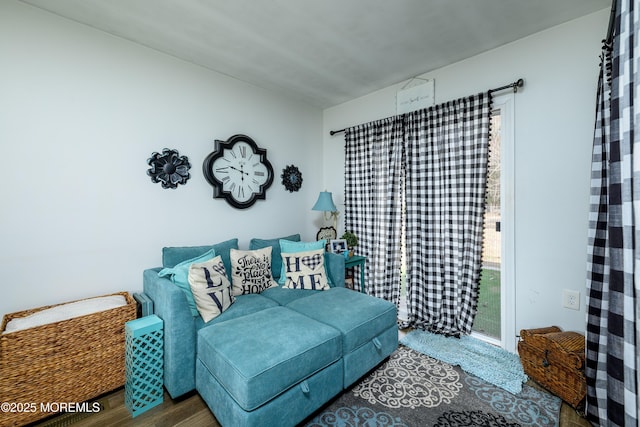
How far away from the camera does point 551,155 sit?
81.0 inches

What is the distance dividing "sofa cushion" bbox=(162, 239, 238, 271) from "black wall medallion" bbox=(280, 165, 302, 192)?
3.31 ft

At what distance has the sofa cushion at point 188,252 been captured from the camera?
2.18 metres

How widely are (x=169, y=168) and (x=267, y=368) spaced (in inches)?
73.1

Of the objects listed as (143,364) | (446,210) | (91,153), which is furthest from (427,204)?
(91,153)

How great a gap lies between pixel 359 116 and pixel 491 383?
9.36 ft

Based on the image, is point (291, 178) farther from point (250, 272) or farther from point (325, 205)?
point (250, 272)

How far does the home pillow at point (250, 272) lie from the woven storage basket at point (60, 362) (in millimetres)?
732

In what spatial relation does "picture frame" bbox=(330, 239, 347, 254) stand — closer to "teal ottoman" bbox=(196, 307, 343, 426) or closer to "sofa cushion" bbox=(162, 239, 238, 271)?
"sofa cushion" bbox=(162, 239, 238, 271)

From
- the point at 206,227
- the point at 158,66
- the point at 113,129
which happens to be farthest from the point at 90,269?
the point at 158,66

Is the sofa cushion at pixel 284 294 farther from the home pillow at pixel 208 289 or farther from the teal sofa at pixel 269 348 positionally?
the home pillow at pixel 208 289

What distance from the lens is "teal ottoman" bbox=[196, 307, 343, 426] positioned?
52.9 inches

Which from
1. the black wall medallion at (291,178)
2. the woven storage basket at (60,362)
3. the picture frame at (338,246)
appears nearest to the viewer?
the woven storage basket at (60,362)

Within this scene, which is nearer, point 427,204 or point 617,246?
point 617,246

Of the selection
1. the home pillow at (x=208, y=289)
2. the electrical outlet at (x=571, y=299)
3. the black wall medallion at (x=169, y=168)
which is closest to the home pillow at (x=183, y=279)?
the home pillow at (x=208, y=289)
